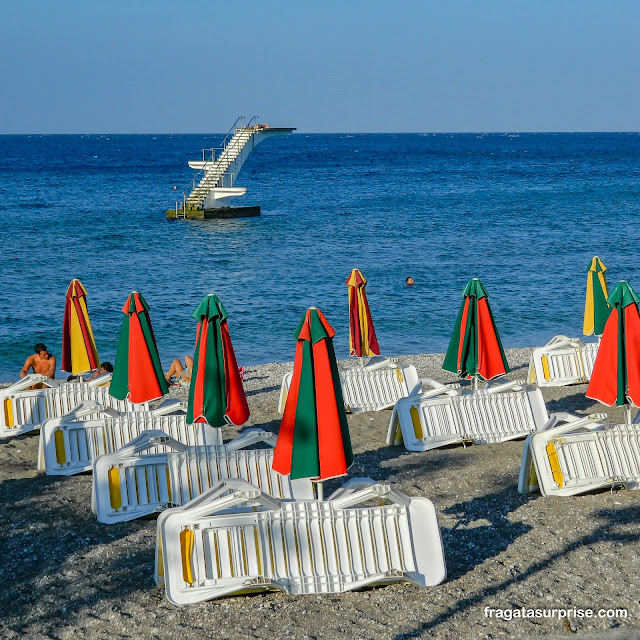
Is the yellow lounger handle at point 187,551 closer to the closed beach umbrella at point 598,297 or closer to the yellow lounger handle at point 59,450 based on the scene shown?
the yellow lounger handle at point 59,450

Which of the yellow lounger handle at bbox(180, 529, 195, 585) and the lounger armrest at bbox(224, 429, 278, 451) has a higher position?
the lounger armrest at bbox(224, 429, 278, 451)

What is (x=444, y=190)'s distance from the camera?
67688 mm

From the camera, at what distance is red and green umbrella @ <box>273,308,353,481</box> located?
6375 mm

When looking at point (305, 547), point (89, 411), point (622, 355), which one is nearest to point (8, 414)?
point (89, 411)

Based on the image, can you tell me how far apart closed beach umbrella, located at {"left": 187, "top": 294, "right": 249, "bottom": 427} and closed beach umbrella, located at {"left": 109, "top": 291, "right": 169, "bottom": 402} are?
4.09 feet

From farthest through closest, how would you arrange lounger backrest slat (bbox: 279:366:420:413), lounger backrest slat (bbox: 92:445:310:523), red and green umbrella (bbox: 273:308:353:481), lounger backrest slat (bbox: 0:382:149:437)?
lounger backrest slat (bbox: 279:366:420:413), lounger backrest slat (bbox: 0:382:149:437), lounger backrest slat (bbox: 92:445:310:523), red and green umbrella (bbox: 273:308:353:481)

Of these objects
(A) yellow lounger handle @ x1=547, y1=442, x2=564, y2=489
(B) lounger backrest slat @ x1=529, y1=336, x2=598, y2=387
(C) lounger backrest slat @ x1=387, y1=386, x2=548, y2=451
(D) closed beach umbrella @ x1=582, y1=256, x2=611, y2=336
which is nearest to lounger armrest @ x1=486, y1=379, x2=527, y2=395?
(C) lounger backrest slat @ x1=387, y1=386, x2=548, y2=451

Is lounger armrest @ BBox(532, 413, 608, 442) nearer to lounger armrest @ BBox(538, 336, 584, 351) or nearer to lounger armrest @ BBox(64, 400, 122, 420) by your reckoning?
lounger armrest @ BBox(64, 400, 122, 420)

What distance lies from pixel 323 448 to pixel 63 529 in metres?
2.63

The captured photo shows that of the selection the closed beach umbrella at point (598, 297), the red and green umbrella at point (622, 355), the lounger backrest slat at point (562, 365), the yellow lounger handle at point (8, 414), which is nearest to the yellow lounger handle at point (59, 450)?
the yellow lounger handle at point (8, 414)

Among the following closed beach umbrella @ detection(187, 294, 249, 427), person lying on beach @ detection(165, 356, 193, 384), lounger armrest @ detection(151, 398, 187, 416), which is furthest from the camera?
person lying on beach @ detection(165, 356, 193, 384)

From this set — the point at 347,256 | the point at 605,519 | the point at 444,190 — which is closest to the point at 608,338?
the point at 605,519

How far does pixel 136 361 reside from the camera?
30.3ft

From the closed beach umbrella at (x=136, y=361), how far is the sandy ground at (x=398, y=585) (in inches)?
44.4
